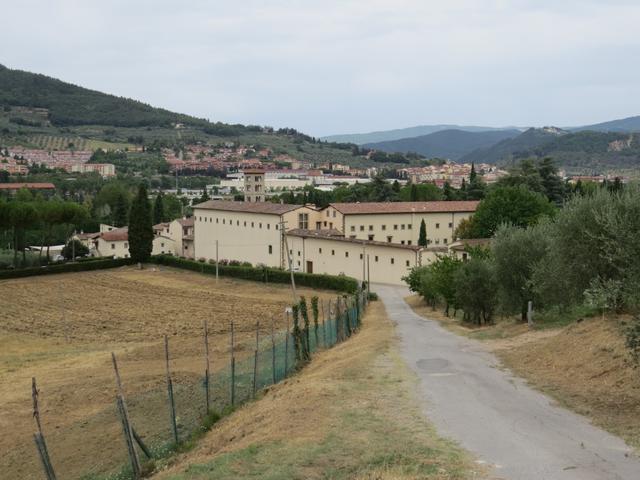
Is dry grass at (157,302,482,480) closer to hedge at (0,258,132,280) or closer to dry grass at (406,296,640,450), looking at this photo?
dry grass at (406,296,640,450)

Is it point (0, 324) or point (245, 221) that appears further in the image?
point (245, 221)

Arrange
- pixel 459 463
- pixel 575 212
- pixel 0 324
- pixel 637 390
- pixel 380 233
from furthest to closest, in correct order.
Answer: pixel 380 233, pixel 0 324, pixel 575 212, pixel 637 390, pixel 459 463

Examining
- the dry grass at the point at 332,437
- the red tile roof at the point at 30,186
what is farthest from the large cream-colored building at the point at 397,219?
the red tile roof at the point at 30,186

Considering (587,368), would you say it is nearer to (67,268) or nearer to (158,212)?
(67,268)

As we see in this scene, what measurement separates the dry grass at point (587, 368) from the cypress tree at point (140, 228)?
56841 millimetres

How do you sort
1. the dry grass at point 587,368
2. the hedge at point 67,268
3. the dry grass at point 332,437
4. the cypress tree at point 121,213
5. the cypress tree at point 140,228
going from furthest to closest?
the cypress tree at point 121,213, the cypress tree at point 140,228, the hedge at point 67,268, the dry grass at point 587,368, the dry grass at point 332,437

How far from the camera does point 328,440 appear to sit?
11.9 m

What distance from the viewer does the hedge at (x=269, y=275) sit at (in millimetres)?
58500

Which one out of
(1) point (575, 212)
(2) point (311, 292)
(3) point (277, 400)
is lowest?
(2) point (311, 292)

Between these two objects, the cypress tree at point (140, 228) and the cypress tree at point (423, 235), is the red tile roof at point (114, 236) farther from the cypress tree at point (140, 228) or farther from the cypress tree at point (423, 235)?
the cypress tree at point (423, 235)

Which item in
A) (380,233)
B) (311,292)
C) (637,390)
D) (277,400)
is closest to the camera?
(637,390)

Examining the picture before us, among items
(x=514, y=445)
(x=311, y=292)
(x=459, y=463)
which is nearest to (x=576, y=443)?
(x=514, y=445)

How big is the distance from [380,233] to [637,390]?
207ft

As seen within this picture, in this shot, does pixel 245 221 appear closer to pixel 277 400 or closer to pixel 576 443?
pixel 277 400
